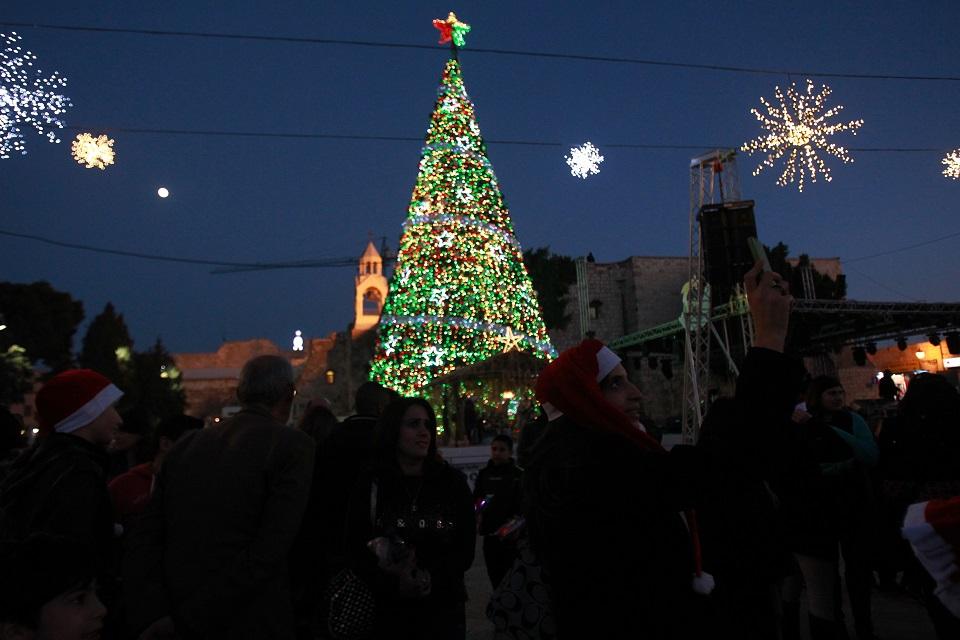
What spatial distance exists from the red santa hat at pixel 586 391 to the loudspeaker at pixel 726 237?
13232mm

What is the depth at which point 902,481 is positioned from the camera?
136 inches

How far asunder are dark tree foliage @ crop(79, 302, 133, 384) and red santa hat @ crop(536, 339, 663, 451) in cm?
4721

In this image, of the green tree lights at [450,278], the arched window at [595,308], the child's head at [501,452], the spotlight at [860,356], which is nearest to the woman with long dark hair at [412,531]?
the child's head at [501,452]

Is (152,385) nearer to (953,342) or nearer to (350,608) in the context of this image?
(953,342)

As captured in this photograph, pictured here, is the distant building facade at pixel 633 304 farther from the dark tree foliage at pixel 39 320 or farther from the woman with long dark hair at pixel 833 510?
the woman with long dark hair at pixel 833 510

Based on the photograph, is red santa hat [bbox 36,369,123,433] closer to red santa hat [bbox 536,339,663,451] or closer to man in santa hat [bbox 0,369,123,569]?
man in santa hat [bbox 0,369,123,569]

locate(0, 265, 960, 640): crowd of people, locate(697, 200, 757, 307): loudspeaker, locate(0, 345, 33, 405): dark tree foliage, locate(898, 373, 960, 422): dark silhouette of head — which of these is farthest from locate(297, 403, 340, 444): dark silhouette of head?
locate(0, 345, 33, 405): dark tree foliage

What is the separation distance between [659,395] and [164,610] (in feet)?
108

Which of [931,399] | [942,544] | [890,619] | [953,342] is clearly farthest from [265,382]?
[953,342]

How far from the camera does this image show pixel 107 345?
4466cm

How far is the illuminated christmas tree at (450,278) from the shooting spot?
17797 mm

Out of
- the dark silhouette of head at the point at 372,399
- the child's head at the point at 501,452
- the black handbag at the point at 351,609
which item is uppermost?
the dark silhouette of head at the point at 372,399

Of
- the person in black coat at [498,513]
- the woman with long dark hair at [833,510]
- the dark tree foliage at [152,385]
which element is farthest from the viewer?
the dark tree foliage at [152,385]

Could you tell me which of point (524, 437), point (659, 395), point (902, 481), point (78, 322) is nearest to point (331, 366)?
point (78, 322)
